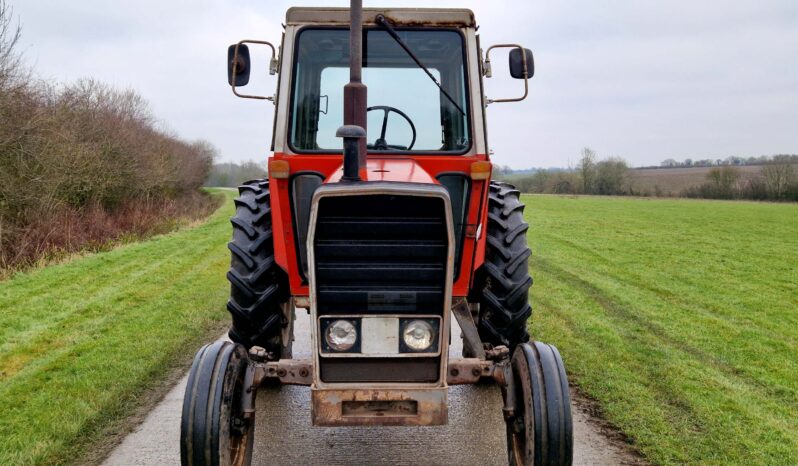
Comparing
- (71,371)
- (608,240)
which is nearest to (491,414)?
(71,371)

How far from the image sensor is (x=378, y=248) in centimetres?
308

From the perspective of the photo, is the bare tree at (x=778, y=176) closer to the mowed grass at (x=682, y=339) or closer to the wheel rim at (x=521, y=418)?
the mowed grass at (x=682, y=339)

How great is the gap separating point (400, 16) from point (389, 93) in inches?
19.3

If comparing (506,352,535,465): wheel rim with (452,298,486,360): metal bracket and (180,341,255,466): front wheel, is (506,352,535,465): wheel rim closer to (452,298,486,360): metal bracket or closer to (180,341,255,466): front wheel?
(452,298,486,360): metal bracket

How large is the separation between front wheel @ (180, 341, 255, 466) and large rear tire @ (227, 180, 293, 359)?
1.02 metres

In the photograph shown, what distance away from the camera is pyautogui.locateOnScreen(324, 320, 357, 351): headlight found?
3.08 m

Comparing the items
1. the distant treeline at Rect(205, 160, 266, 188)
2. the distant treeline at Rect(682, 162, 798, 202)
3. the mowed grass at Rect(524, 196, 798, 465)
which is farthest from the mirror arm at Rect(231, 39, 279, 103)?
the distant treeline at Rect(205, 160, 266, 188)

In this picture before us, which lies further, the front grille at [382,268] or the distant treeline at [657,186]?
the distant treeline at [657,186]

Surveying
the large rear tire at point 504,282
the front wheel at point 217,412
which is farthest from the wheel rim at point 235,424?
the large rear tire at point 504,282

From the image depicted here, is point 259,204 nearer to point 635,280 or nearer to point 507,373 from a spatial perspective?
point 507,373

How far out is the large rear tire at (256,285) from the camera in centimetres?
425

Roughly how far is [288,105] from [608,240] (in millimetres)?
16492

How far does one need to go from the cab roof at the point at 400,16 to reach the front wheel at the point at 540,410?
2.17 metres

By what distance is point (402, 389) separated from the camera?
9.84 feet
